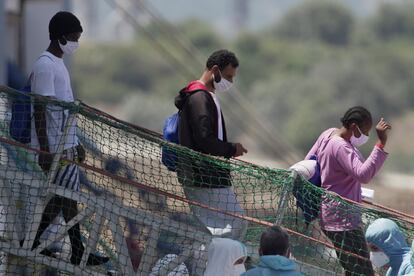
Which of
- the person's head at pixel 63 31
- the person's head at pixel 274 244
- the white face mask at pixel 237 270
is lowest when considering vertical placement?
the person's head at pixel 274 244

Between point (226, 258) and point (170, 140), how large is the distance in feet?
3.38

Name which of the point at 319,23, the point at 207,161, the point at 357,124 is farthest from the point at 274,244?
the point at 319,23

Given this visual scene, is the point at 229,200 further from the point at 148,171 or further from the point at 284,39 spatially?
the point at 284,39

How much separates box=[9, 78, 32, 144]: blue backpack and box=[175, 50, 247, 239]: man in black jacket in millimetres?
940

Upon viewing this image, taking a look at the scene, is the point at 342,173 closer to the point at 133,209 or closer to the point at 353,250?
the point at 353,250

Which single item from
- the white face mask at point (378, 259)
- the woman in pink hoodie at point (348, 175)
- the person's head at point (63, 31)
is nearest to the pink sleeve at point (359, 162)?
the woman in pink hoodie at point (348, 175)

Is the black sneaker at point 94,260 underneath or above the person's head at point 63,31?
underneath

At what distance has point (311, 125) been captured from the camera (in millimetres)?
65875

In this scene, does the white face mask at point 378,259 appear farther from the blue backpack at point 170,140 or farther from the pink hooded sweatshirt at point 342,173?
the blue backpack at point 170,140

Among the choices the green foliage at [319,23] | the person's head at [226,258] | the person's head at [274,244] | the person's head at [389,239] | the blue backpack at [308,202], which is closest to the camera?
the person's head at [274,244]

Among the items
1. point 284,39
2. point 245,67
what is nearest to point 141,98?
point 245,67

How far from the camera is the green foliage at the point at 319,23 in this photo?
325 feet

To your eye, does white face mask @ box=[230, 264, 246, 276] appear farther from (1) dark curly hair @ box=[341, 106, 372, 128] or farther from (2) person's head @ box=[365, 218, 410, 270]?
(1) dark curly hair @ box=[341, 106, 372, 128]

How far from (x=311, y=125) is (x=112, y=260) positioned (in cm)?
5813
